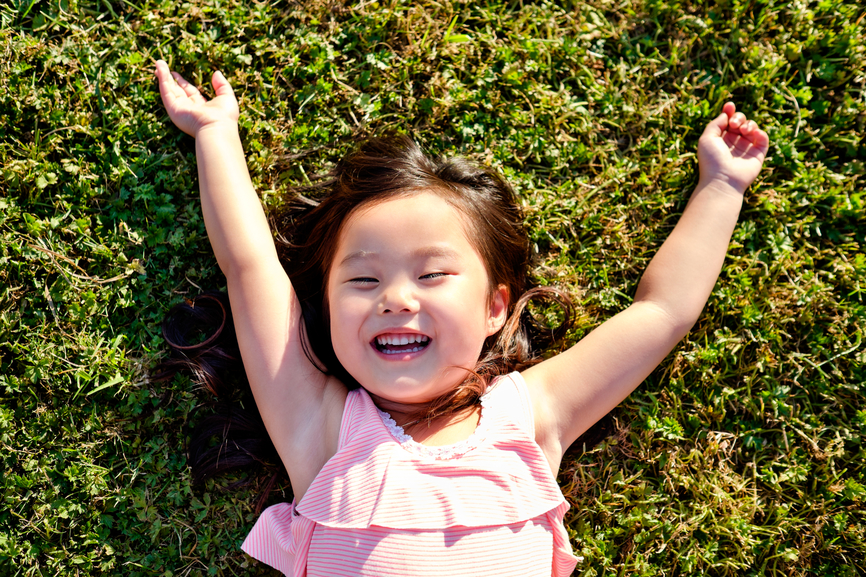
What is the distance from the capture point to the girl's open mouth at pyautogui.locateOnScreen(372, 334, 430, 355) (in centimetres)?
263

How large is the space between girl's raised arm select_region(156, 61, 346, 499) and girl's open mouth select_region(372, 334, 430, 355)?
342 mm

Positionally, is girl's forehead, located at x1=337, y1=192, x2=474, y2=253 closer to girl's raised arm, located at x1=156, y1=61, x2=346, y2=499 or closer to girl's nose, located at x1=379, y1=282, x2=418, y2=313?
girl's nose, located at x1=379, y1=282, x2=418, y2=313

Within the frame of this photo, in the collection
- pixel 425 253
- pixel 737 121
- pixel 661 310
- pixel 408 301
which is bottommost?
pixel 661 310

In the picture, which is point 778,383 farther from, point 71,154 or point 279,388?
point 71,154

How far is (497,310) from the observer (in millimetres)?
2920

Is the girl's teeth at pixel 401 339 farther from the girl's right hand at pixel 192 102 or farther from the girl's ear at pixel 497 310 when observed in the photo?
the girl's right hand at pixel 192 102

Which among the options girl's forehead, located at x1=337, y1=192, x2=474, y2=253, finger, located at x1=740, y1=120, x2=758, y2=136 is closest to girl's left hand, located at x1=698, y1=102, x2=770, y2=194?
finger, located at x1=740, y1=120, x2=758, y2=136

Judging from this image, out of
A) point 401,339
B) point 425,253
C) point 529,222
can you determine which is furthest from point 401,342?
point 529,222

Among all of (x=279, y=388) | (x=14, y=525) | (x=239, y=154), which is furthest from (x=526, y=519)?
(x=14, y=525)

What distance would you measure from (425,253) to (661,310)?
118 cm

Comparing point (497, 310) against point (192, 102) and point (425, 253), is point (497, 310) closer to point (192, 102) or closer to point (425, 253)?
point (425, 253)

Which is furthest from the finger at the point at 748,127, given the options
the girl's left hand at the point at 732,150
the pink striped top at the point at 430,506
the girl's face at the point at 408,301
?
the pink striped top at the point at 430,506

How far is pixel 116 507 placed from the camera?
9.89 feet

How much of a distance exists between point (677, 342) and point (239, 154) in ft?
7.55
